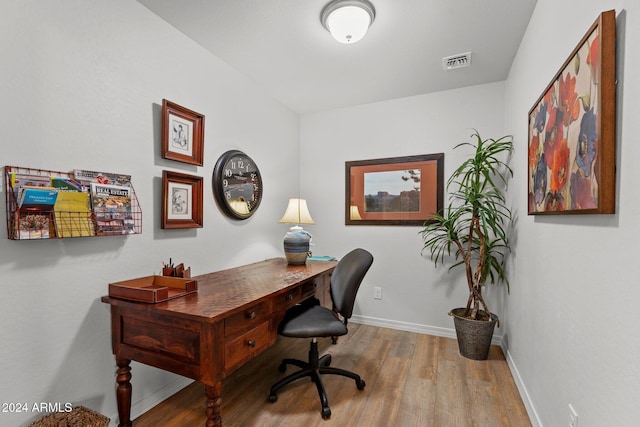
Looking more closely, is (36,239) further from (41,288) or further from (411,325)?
(411,325)

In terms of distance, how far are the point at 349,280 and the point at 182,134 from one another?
1.47 meters

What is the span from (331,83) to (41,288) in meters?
2.49

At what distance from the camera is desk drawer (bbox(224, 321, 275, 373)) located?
1367 mm

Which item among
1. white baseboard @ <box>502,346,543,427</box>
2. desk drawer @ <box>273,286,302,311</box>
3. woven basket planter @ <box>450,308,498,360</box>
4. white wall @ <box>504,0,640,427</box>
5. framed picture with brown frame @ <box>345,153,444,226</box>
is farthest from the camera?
framed picture with brown frame @ <box>345,153,444,226</box>

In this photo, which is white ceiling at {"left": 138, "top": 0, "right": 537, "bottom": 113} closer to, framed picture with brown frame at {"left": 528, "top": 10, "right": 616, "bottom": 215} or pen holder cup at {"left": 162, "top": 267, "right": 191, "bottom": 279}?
framed picture with brown frame at {"left": 528, "top": 10, "right": 616, "bottom": 215}

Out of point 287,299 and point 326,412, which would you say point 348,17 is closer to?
point 287,299

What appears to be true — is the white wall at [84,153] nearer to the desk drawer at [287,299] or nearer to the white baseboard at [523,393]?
the desk drawer at [287,299]

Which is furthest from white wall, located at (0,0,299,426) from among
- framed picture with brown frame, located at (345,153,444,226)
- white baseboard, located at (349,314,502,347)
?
white baseboard, located at (349,314,502,347)

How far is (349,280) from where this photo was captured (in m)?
1.92

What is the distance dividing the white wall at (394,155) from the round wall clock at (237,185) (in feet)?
3.05

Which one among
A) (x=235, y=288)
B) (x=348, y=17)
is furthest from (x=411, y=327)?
(x=348, y=17)

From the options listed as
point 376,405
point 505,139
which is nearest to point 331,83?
point 505,139

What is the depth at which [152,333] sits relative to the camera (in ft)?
4.59

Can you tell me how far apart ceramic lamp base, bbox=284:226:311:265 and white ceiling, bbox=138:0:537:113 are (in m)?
1.40
